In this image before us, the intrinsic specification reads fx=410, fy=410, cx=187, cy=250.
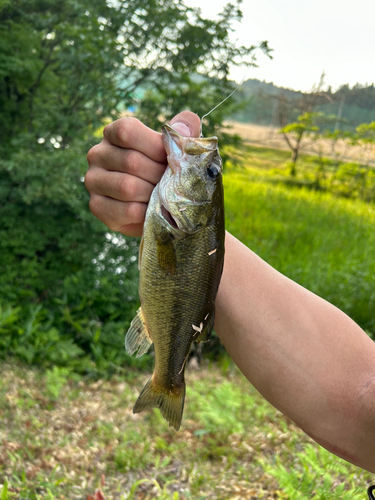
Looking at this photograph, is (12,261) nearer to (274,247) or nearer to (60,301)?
(60,301)

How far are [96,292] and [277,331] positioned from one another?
10.5 ft

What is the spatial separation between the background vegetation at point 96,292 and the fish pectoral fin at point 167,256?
1681 mm

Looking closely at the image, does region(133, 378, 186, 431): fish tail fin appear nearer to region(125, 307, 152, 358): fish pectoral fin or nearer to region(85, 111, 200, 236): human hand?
region(125, 307, 152, 358): fish pectoral fin

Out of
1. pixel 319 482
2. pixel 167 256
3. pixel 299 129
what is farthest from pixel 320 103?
pixel 167 256

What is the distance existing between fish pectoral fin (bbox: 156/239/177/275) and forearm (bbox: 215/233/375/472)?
27cm

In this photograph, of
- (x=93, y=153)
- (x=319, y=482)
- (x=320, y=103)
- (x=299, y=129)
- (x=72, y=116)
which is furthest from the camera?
(x=299, y=129)

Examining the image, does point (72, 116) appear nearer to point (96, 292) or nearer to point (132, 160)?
point (96, 292)

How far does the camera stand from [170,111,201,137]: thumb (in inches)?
50.0

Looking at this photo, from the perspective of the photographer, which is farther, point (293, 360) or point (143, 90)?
point (143, 90)

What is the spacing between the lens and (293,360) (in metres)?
1.43

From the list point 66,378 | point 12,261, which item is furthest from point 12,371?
point 12,261

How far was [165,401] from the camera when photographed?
1430 mm

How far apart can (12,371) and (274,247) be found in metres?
4.29

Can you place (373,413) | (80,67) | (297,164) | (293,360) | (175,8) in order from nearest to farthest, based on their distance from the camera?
1. (373,413)
2. (293,360)
3. (80,67)
4. (175,8)
5. (297,164)
